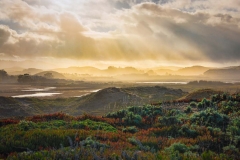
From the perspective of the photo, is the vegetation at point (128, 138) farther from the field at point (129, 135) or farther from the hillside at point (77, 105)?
the hillside at point (77, 105)

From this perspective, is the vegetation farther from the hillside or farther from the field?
the hillside

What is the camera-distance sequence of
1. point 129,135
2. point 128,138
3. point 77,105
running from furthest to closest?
1. point 77,105
2. point 129,135
3. point 128,138

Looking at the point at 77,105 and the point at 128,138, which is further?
the point at 77,105

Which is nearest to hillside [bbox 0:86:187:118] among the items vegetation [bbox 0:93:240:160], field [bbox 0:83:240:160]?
field [bbox 0:83:240:160]

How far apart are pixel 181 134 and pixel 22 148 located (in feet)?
27.6

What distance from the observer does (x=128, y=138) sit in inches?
411

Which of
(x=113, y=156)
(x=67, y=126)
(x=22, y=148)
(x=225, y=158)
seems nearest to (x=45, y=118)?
(x=67, y=126)

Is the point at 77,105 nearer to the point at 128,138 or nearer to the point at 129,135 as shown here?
the point at 129,135

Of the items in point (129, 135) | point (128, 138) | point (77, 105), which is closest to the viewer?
point (128, 138)

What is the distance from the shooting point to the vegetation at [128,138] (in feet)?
22.9

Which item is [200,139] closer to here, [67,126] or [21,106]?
[67,126]

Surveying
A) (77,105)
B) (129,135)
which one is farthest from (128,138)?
(77,105)

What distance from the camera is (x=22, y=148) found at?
338 inches

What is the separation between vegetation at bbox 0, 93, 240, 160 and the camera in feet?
22.9
